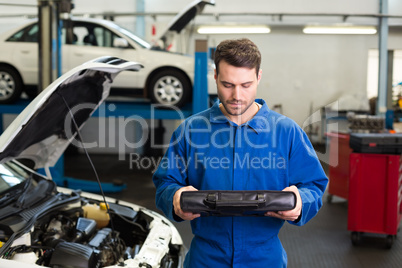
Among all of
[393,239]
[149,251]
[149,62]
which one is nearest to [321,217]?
[393,239]

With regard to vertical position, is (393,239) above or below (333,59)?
below

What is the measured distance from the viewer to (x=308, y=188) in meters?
1.53

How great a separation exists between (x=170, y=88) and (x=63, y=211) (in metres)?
3.05

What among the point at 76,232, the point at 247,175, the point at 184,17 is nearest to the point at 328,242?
the point at 76,232

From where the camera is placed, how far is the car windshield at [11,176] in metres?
2.66

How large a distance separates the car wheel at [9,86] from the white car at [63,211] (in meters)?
2.95

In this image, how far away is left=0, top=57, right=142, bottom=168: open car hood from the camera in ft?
6.93

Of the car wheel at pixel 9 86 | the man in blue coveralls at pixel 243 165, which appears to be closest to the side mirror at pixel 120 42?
the car wheel at pixel 9 86

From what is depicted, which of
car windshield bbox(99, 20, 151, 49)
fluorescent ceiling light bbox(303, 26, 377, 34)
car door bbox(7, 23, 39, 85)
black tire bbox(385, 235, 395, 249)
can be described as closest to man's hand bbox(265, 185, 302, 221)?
black tire bbox(385, 235, 395, 249)

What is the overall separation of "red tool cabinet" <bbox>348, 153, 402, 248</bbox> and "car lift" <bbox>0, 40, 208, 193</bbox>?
6.15ft

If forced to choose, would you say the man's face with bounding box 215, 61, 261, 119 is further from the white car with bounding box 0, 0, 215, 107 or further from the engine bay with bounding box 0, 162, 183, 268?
the white car with bounding box 0, 0, 215, 107

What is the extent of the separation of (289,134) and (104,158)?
8544mm

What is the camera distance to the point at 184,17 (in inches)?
207

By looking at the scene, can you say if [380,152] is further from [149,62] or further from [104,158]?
[104,158]
